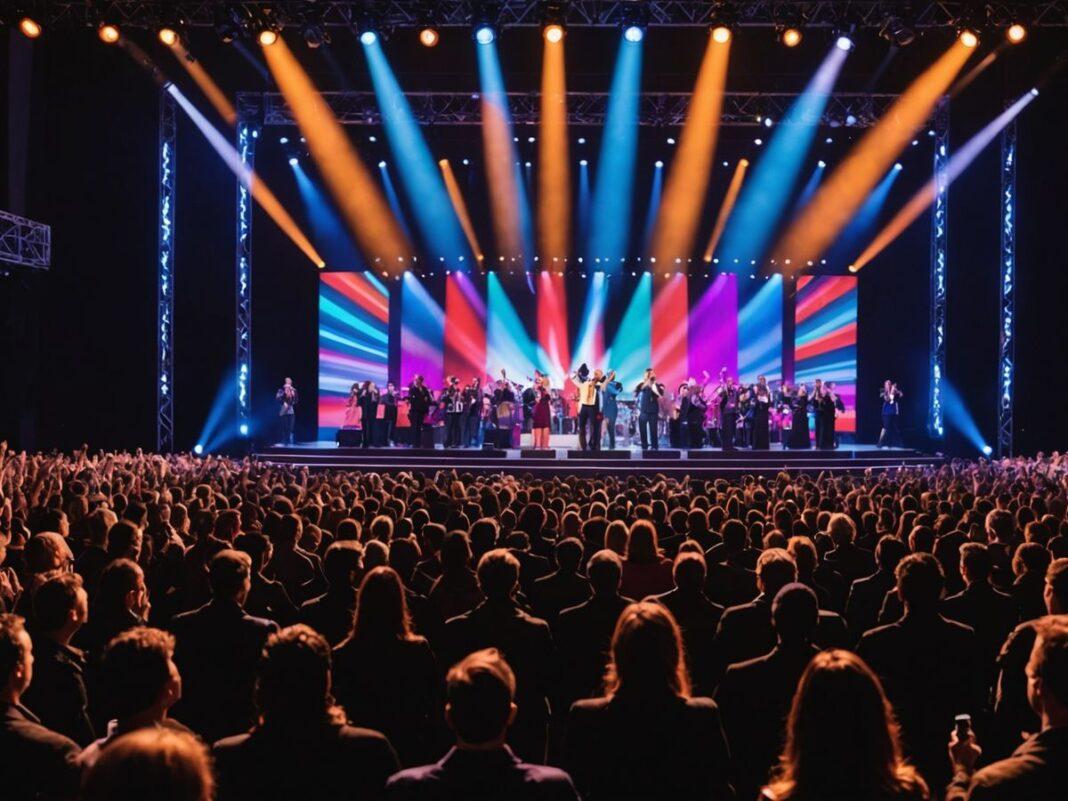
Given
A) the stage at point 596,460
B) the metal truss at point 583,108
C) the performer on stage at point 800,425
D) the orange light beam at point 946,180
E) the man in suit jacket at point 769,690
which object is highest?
the metal truss at point 583,108

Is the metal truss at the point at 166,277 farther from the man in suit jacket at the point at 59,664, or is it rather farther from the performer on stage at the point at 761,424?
the man in suit jacket at the point at 59,664

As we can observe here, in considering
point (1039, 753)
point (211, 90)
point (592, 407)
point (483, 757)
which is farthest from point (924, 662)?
point (211, 90)

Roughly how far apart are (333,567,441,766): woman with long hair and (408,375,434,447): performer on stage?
17.5 meters

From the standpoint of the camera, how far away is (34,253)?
61.4ft

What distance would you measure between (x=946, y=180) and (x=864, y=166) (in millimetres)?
2787

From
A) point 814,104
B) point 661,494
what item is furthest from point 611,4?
point 661,494

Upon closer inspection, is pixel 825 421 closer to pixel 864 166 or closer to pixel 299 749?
pixel 864 166

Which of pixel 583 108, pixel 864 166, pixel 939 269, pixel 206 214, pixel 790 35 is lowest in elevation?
pixel 939 269

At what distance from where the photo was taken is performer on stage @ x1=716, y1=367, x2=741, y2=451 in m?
21.0

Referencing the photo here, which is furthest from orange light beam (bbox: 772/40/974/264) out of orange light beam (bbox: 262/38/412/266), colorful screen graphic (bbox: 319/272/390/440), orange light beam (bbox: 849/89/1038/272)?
colorful screen graphic (bbox: 319/272/390/440)

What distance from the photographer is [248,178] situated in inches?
812

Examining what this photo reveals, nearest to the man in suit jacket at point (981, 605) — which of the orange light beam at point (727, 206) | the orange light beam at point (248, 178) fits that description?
the orange light beam at point (248, 178)

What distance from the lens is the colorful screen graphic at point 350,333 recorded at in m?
24.9

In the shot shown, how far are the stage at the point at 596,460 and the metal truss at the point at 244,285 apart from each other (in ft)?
3.35
